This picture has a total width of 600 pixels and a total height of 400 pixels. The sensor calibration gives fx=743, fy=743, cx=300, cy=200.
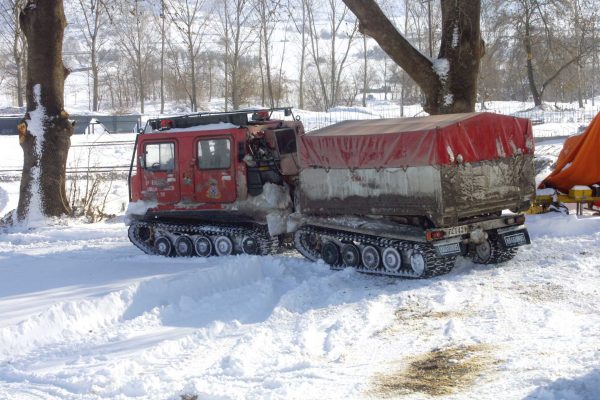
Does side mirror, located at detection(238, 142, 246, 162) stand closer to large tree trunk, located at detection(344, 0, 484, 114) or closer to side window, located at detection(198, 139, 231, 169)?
side window, located at detection(198, 139, 231, 169)

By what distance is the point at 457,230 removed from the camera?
10312 millimetres

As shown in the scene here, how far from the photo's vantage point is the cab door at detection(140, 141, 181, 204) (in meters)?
12.9

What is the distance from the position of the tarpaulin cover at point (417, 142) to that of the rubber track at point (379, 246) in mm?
1029

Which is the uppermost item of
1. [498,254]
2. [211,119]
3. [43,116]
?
[43,116]

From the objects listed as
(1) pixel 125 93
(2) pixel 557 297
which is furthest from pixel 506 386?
(1) pixel 125 93

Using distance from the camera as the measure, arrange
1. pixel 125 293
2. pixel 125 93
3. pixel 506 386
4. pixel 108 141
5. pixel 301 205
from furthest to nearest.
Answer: pixel 125 93, pixel 108 141, pixel 301 205, pixel 125 293, pixel 506 386

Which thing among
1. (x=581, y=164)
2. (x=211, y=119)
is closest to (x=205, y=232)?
(x=211, y=119)

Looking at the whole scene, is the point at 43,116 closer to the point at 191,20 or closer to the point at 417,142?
the point at 417,142

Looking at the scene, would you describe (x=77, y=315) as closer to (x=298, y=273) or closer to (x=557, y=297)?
(x=298, y=273)

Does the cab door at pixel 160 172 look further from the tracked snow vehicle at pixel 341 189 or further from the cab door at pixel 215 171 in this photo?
the cab door at pixel 215 171

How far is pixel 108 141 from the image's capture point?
128ft

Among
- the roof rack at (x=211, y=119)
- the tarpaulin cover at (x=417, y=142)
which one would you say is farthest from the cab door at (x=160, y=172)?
the tarpaulin cover at (x=417, y=142)

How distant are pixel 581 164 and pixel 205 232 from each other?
736cm

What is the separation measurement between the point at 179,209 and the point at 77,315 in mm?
4308
